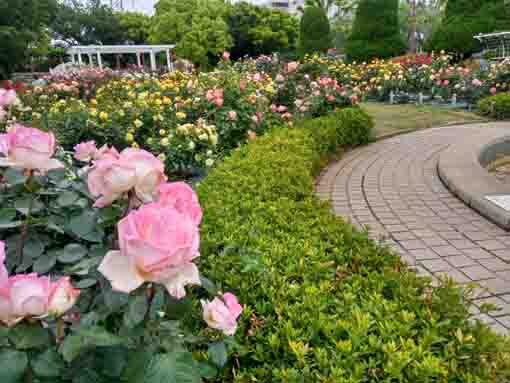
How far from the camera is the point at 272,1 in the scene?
81.6m

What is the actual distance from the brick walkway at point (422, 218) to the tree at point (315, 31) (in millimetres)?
15837

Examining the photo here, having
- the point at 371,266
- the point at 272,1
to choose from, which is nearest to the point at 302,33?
the point at 371,266

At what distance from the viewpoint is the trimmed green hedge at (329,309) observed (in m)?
1.35

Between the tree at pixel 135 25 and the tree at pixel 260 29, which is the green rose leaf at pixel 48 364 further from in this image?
the tree at pixel 135 25

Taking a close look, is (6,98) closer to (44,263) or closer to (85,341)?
(44,263)

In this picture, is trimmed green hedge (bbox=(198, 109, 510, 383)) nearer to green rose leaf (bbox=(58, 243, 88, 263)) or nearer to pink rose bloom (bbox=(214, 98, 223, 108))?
green rose leaf (bbox=(58, 243, 88, 263))

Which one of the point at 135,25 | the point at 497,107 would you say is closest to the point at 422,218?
the point at 497,107

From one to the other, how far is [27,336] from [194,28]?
31.5 m

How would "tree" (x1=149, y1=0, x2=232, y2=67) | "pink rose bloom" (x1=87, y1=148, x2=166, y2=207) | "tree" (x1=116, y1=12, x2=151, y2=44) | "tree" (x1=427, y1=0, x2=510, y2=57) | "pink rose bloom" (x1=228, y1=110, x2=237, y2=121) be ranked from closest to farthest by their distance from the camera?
"pink rose bloom" (x1=87, y1=148, x2=166, y2=207)
"pink rose bloom" (x1=228, y1=110, x2=237, y2=121)
"tree" (x1=427, y1=0, x2=510, y2=57)
"tree" (x1=149, y1=0, x2=232, y2=67)
"tree" (x1=116, y1=12, x2=151, y2=44)

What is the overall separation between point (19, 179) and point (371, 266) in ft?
5.12

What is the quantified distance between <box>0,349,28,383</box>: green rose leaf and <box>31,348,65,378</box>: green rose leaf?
0.03 meters

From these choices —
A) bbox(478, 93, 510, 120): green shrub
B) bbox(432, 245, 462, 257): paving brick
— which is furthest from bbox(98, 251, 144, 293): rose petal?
bbox(478, 93, 510, 120): green shrub

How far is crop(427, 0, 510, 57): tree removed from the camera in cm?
1661

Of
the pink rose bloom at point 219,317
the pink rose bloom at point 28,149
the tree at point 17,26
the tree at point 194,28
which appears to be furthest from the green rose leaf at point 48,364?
the tree at point 194,28
